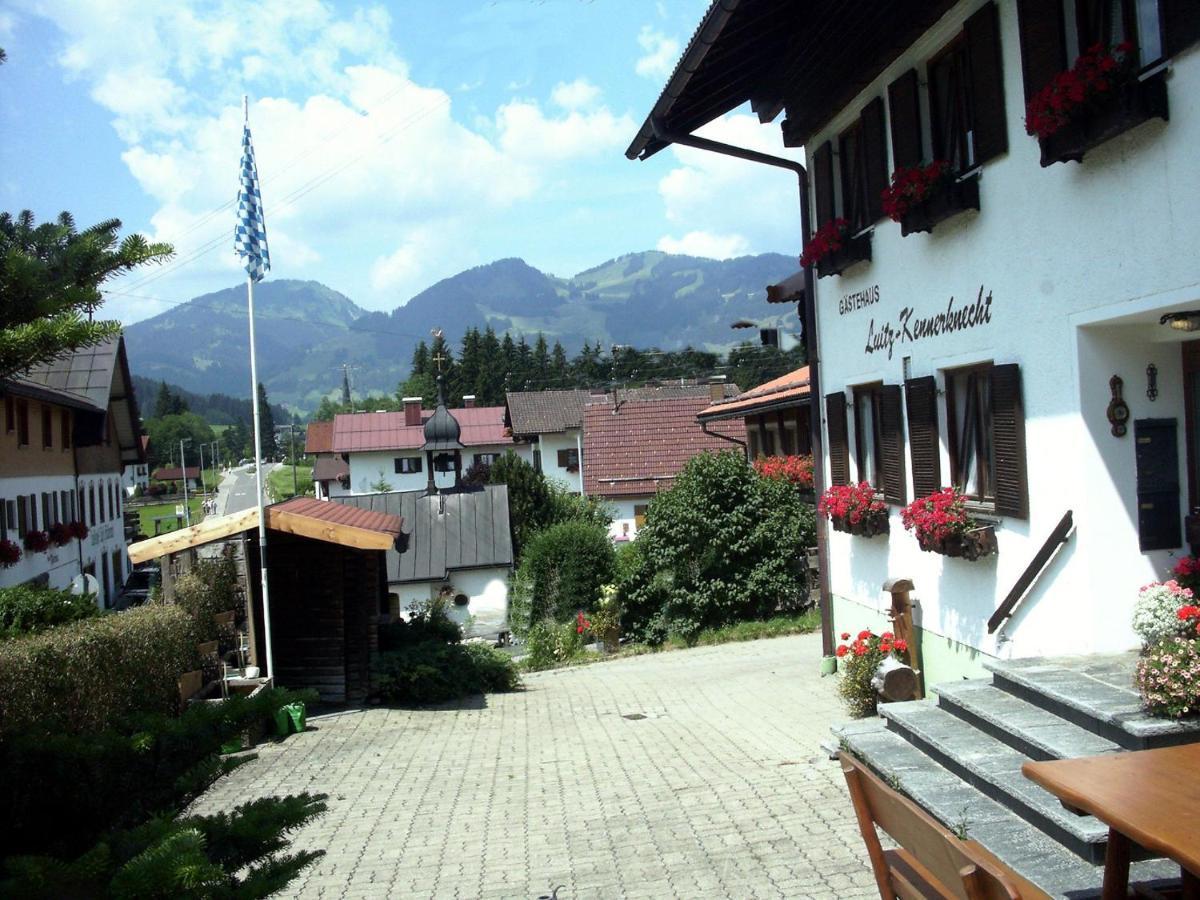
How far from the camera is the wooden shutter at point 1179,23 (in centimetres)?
566

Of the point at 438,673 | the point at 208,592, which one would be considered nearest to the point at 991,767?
the point at 438,673

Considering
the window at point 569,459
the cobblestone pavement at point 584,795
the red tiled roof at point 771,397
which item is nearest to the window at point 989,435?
the cobblestone pavement at point 584,795

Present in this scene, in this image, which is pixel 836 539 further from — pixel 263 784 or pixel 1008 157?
pixel 263 784

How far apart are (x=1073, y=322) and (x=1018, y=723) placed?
256 centimetres

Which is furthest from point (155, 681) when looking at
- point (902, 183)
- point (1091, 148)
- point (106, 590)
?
point (106, 590)

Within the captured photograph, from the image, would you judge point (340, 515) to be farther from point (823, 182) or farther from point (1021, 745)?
point (1021, 745)

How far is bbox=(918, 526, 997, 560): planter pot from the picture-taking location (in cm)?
847

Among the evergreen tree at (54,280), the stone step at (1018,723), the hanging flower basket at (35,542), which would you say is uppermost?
the evergreen tree at (54,280)

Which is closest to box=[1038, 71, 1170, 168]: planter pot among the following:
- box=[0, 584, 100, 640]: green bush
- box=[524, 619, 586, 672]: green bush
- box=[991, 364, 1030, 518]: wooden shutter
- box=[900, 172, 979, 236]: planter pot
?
box=[900, 172, 979, 236]: planter pot

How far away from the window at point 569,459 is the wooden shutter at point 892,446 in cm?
4633

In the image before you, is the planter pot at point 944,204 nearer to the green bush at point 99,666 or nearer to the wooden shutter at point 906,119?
the wooden shutter at point 906,119

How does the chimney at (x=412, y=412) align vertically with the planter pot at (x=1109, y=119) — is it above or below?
above

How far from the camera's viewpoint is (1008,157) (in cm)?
798

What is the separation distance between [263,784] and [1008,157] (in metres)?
7.77
